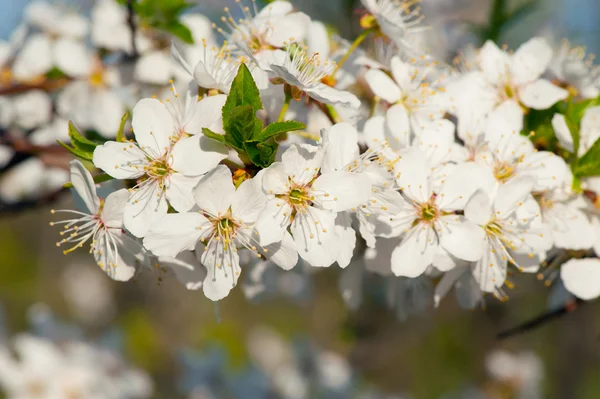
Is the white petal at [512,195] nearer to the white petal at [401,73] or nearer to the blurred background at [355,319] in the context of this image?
the white petal at [401,73]

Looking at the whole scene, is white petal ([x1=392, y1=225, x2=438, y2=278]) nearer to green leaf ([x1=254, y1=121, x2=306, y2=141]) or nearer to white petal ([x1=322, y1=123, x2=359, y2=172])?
white petal ([x1=322, y1=123, x2=359, y2=172])

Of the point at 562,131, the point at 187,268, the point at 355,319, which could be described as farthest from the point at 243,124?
the point at 355,319

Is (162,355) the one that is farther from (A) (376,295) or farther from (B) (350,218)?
(B) (350,218)

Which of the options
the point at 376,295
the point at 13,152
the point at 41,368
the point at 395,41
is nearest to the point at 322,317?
the point at 376,295

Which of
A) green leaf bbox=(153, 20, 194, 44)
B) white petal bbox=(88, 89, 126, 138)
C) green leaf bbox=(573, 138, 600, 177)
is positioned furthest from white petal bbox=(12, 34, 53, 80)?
green leaf bbox=(573, 138, 600, 177)

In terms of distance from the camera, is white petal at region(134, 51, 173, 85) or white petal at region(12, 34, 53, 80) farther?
white petal at region(12, 34, 53, 80)

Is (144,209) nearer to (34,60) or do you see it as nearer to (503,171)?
(503,171)

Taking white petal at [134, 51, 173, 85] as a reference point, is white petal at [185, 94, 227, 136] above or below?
above
